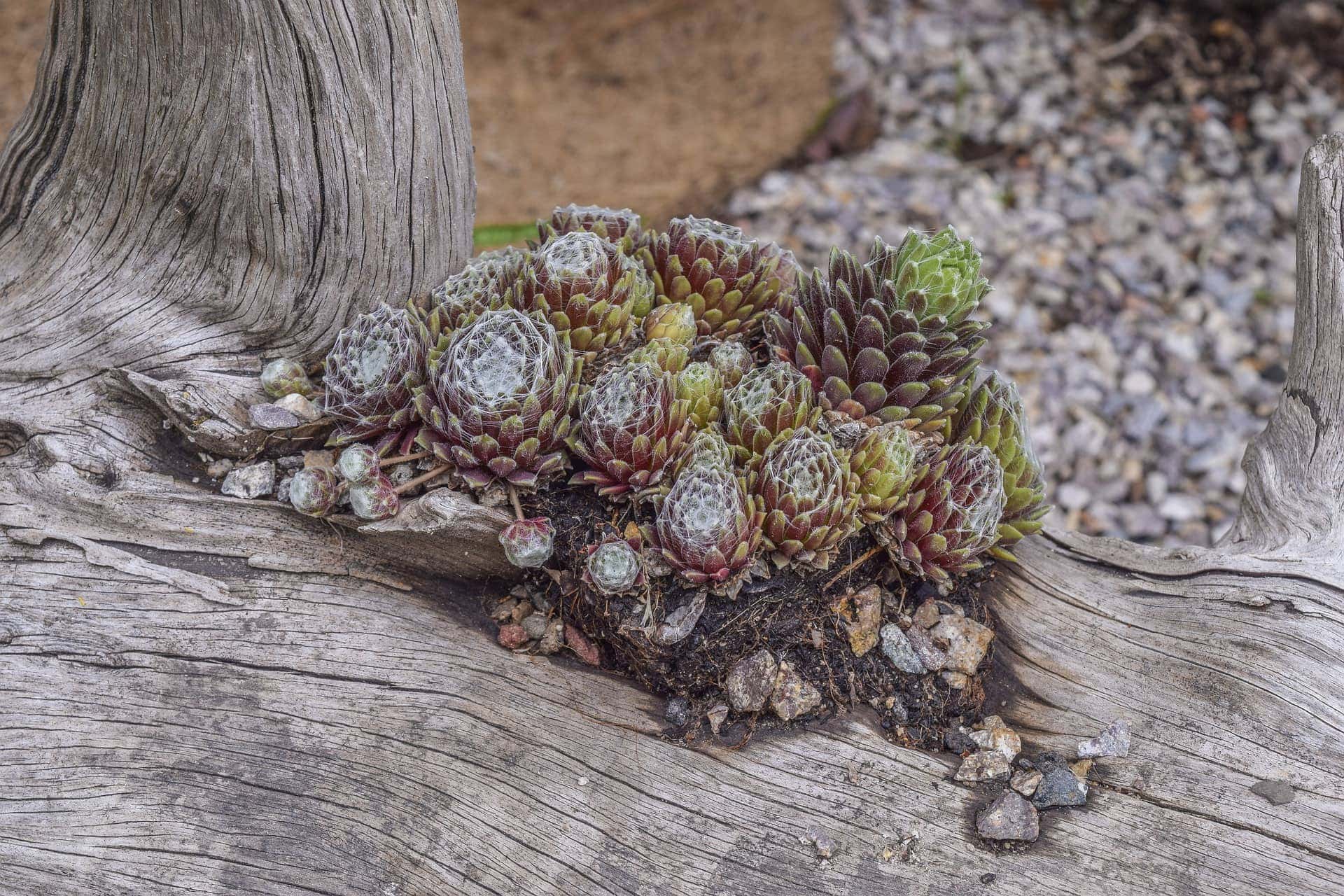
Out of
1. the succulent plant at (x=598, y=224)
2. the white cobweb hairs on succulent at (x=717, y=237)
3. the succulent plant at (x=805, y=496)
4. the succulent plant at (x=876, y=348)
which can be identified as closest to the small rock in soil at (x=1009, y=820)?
the succulent plant at (x=805, y=496)

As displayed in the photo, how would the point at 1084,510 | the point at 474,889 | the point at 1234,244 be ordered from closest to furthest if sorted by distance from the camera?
the point at 474,889 < the point at 1084,510 < the point at 1234,244

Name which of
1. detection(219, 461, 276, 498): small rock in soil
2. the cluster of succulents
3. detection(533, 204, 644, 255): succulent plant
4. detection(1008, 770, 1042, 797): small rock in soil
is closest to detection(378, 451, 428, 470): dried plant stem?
the cluster of succulents

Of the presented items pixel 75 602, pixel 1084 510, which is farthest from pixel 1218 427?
pixel 75 602

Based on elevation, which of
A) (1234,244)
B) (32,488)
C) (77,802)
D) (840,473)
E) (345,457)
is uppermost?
(1234,244)

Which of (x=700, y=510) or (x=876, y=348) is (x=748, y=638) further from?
(x=876, y=348)

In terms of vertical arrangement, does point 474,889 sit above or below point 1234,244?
below

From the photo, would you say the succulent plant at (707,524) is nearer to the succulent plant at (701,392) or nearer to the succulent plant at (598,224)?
the succulent plant at (701,392)

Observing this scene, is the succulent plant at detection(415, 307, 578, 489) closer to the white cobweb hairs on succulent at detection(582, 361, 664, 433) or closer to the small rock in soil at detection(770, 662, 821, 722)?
the white cobweb hairs on succulent at detection(582, 361, 664, 433)

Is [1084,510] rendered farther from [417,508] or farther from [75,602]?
[75,602]
